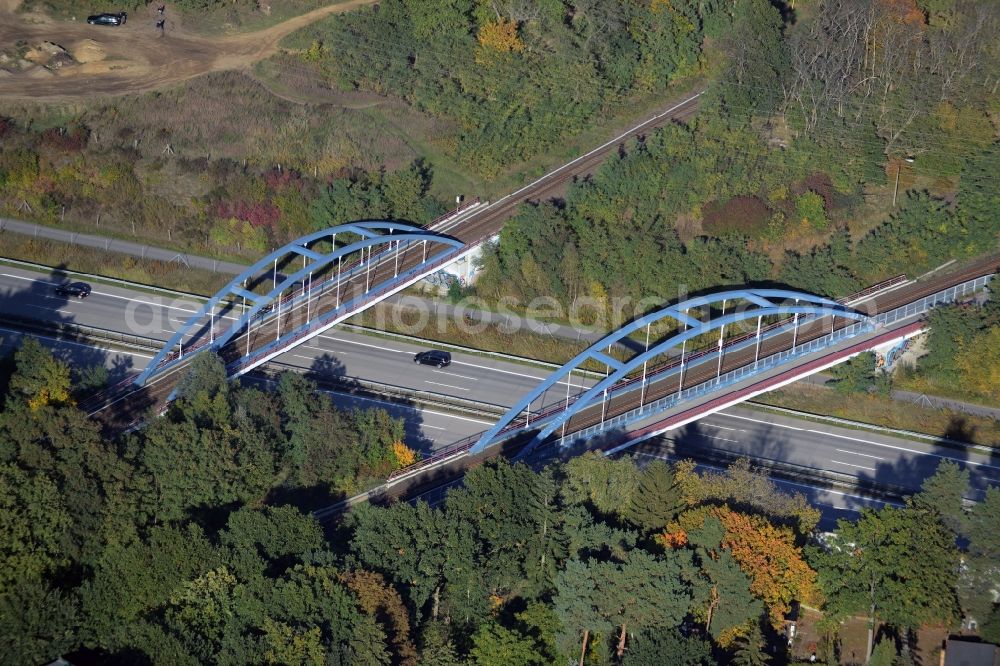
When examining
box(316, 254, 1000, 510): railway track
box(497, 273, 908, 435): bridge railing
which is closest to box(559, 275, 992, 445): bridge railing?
box(316, 254, 1000, 510): railway track

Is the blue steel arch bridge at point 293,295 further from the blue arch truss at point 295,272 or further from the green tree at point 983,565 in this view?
the green tree at point 983,565

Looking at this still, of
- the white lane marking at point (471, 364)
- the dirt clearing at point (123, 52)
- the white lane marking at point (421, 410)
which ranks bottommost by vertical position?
the white lane marking at point (421, 410)

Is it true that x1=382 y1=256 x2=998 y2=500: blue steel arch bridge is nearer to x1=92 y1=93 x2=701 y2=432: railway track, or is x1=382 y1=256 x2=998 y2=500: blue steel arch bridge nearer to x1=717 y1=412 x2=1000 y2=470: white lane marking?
x1=717 y1=412 x2=1000 y2=470: white lane marking

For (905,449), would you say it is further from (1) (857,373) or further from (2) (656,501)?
(2) (656,501)

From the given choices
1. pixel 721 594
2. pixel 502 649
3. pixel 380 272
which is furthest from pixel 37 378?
pixel 721 594

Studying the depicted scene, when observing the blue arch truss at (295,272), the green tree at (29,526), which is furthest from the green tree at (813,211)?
the green tree at (29,526)
